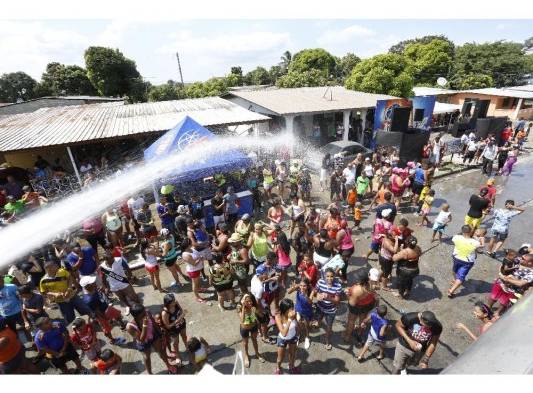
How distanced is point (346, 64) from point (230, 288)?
5448cm

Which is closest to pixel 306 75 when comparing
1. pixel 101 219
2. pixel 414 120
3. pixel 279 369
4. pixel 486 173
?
pixel 414 120

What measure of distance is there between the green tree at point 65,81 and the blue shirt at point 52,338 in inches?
2090

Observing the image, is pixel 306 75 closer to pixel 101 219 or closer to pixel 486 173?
pixel 486 173

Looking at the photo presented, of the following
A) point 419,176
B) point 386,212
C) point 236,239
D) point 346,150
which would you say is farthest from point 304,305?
point 346,150

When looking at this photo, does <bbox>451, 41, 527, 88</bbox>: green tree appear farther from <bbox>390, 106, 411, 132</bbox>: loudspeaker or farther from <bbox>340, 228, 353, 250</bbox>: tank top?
<bbox>340, 228, 353, 250</bbox>: tank top

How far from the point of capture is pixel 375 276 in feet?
17.8

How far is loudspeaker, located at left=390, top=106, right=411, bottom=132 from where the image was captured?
1509 cm

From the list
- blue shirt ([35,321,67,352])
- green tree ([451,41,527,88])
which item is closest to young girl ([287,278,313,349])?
blue shirt ([35,321,67,352])

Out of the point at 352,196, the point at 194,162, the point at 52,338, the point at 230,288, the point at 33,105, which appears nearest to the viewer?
the point at 52,338

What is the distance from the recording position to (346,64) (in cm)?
5203

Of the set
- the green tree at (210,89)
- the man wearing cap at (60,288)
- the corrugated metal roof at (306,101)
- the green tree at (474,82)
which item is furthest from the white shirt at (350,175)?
the green tree at (474,82)

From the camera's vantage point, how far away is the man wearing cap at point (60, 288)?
533 cm

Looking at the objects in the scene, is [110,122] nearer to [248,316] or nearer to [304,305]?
[248,316]

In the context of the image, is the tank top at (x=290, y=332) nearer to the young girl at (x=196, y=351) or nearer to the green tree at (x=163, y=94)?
the young girl at (x=196, y=351)
